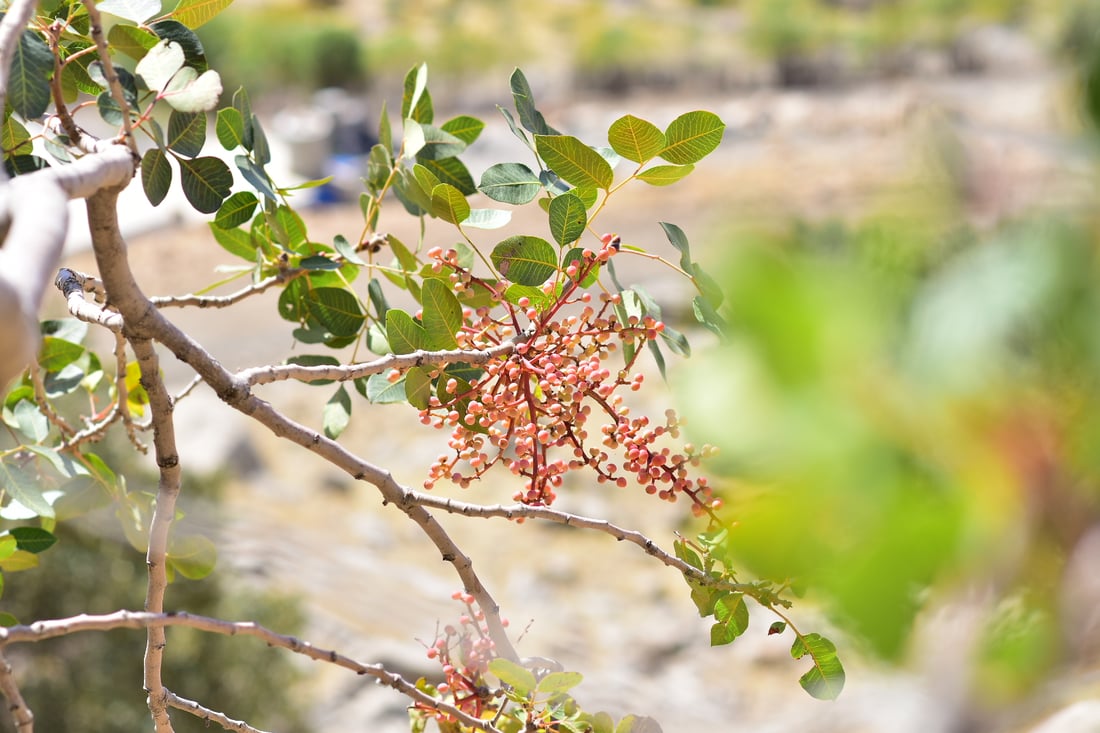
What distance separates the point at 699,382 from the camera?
0.11m

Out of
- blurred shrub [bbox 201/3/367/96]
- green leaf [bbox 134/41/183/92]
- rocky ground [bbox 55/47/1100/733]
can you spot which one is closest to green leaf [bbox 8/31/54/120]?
green leaf [bbox 134/41/183/92]

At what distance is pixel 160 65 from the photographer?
0.43 meters

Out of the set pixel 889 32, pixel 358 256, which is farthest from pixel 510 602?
pixel 889 32

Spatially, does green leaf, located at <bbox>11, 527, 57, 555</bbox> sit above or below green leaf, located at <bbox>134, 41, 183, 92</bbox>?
below

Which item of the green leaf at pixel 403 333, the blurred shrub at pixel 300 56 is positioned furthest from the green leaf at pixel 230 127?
the blurred shrub at pixel 300 56

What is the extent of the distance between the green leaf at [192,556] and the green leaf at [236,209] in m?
0.18

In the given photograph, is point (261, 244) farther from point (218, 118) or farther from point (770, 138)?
point (770, 138)

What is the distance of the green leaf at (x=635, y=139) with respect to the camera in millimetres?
455

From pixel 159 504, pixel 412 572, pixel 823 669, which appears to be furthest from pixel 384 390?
pixel 412 572

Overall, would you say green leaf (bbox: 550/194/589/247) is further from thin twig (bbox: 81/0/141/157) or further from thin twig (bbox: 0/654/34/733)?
thin twig (bbox: 0/654/34/733)

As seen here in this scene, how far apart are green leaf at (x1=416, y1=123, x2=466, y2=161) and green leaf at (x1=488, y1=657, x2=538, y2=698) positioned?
0.95 ft

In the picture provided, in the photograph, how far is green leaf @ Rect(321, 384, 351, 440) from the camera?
57 cm

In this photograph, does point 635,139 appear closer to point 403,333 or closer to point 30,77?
point 403,333

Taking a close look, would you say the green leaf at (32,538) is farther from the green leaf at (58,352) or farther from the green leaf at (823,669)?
the green leaf at (823,669)
